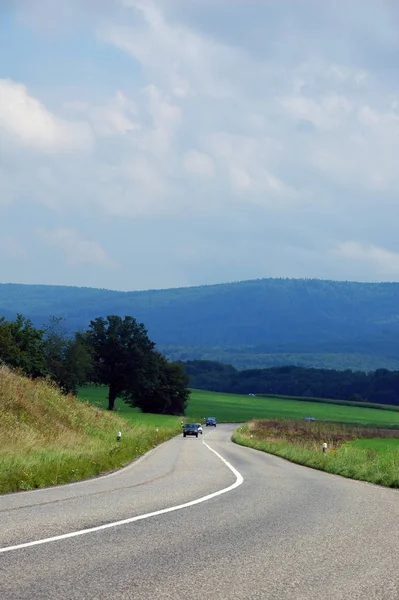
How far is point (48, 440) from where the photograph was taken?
29.4 metres

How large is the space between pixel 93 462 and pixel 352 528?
1260 cm

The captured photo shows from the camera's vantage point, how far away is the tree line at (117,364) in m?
103

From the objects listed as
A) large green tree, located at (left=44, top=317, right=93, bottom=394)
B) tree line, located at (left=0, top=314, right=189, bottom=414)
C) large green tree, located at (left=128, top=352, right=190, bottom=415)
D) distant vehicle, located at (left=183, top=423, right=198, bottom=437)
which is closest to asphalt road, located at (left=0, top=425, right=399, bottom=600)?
distant vehicle, located at (left=183, top=423, right=198, bottom=437)

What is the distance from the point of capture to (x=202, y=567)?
8383 mm

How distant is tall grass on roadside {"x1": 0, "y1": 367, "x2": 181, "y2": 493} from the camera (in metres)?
18.5

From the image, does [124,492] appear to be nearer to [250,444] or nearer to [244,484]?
[244,484]

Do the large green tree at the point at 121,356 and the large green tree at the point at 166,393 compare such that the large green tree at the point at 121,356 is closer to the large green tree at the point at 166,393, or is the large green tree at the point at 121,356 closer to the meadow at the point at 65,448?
the large green tree at the point at 166,393

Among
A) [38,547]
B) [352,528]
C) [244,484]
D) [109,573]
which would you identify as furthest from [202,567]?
[244,484]

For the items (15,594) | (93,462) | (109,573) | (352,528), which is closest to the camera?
(15,594)

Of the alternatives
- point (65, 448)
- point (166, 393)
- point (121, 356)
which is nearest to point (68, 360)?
point (121, 356)

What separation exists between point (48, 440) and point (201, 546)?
20.6m

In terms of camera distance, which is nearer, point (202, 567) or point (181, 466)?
point (202, 567)

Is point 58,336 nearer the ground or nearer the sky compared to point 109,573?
nearer the sky

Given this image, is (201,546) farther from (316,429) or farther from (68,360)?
(68,360)
